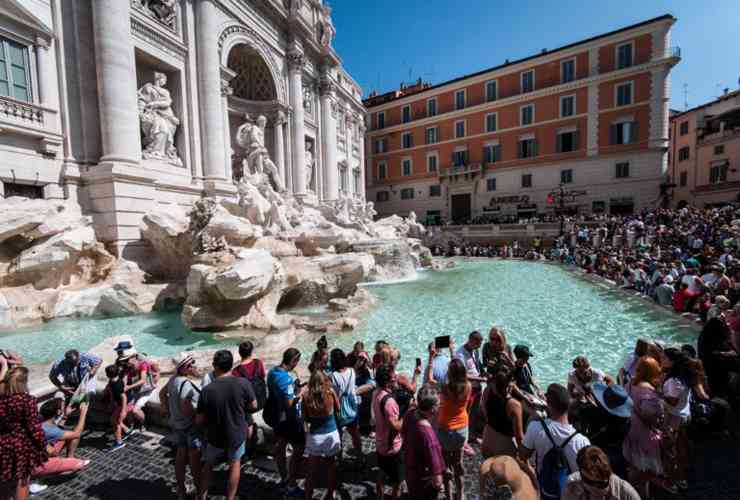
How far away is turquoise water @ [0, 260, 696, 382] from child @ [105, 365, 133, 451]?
2962mm

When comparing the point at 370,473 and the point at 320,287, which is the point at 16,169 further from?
the point at 370,473

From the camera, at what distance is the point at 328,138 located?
23.8 m

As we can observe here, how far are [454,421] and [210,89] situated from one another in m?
15.6

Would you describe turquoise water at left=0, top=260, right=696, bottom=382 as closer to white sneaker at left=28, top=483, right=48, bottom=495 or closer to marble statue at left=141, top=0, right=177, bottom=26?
white sneaker at left=28, top=483, right=48, bottom=495

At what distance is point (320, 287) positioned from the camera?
9805mm

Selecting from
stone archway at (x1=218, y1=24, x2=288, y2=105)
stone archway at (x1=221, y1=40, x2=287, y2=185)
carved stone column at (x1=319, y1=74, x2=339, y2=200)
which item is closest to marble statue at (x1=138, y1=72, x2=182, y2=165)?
stone archway at (x1=218, y1=24, x2=288, y2=105)

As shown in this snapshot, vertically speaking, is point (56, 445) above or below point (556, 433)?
below

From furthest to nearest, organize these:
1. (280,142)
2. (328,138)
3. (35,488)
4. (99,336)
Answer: (328,138), (280,142), (99,336), (35,488)

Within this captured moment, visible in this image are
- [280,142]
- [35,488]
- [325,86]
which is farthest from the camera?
[325,86]

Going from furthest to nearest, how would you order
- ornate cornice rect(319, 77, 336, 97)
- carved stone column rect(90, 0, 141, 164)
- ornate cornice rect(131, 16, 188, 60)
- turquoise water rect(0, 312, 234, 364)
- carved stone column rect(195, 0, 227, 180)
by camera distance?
ornate cornice rect(319, 77, 336, 97), carved stone column rect(195, 0, 227, 180), ornate cornice rect(131, 16, 188, 60), carved stone column rect(90, 0, 141, 164), turquoise water rect(0, 312, 234, 364)

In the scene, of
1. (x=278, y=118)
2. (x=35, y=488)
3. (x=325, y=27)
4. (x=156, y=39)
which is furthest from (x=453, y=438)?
(x=325, y=27)

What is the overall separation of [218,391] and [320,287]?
7405 millimetres

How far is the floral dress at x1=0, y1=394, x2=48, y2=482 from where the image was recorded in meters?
2.21

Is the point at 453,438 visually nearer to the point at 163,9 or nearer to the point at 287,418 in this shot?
the point at 287,418
